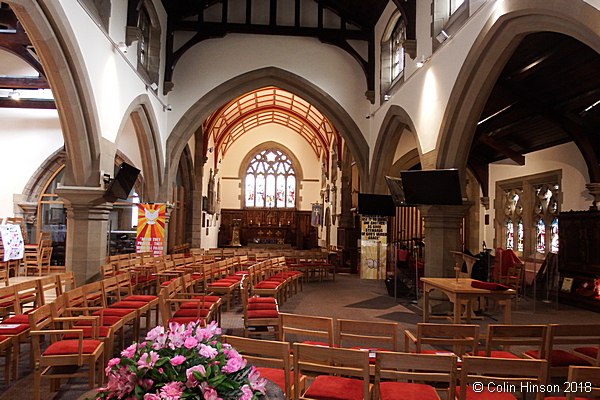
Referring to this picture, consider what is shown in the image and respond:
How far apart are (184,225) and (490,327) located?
14.3 meters

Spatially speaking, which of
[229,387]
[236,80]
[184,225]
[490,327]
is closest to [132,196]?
[184,225]

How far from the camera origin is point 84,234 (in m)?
7.68

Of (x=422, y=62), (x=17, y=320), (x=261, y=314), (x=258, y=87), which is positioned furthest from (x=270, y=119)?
(x=17, y=320)

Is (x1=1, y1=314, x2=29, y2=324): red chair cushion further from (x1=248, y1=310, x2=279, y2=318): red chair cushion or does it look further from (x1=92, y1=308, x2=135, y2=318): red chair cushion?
(x1=248, y1=310, x2=279, y2=318): red chair cushion

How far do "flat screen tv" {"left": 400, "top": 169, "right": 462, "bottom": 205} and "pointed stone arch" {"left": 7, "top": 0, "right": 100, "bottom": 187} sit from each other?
4.89 meters

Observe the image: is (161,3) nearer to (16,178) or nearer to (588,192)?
(16,178)

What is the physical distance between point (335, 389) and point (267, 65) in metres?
10.6

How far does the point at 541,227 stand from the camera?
37.0ft

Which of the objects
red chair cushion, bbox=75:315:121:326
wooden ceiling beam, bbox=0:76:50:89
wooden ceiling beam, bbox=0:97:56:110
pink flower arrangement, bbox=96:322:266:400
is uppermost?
wooden ceiling beam, bbox=0:76:50:89

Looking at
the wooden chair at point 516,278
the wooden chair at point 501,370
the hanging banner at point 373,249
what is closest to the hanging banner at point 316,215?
the hanging banner at point 373,249

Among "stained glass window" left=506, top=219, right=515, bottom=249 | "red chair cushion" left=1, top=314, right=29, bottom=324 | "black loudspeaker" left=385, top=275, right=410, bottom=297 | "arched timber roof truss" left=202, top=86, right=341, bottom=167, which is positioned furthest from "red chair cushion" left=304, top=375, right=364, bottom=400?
"arched timber roof truss" left=202, top=86, right=341, bottom=167

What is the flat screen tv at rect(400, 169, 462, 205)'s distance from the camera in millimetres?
6773

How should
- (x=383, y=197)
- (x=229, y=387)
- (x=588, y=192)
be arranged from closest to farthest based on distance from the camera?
(x=229, y=387) < (x=588, y=192) < (x=383, y=197)

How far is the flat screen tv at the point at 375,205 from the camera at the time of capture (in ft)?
33.9
